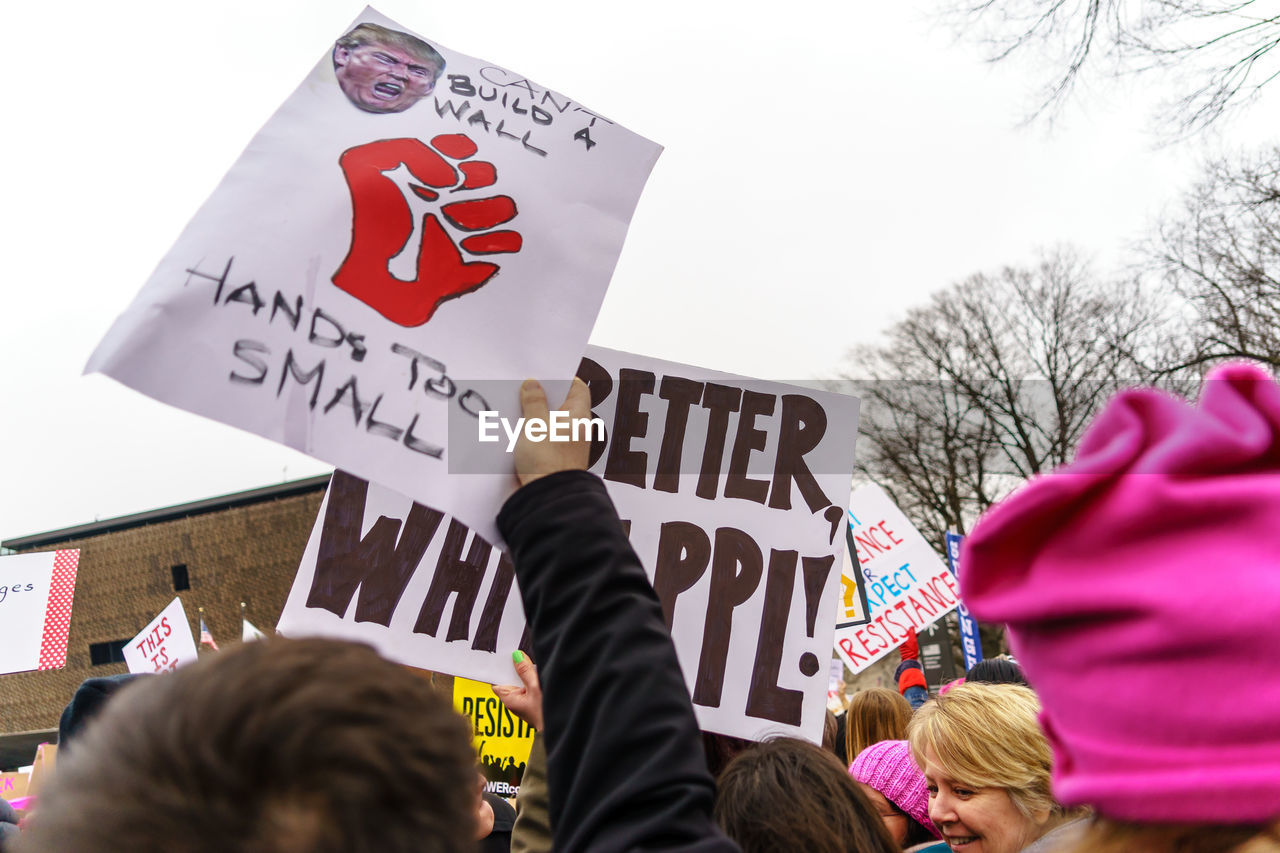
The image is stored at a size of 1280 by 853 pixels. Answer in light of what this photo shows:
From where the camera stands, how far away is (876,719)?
4062mm

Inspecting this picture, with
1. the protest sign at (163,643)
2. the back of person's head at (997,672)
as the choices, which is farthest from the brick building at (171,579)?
the back of person's head at (997,672)

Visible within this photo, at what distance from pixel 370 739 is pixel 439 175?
1387 mm

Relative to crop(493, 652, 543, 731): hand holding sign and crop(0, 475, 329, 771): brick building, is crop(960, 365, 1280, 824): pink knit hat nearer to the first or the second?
crop(493, 652, 543, 731): hand holding sign

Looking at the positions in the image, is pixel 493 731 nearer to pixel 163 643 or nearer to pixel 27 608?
pixel 163 643

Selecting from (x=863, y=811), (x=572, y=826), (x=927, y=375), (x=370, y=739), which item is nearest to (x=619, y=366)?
(x=863, y=811)

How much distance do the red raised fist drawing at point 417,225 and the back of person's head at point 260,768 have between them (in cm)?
104

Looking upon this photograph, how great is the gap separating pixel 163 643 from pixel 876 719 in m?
5.03

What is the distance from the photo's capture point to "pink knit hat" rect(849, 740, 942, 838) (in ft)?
9.86

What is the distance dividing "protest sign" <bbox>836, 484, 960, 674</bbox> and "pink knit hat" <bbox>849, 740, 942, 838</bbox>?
3.00m

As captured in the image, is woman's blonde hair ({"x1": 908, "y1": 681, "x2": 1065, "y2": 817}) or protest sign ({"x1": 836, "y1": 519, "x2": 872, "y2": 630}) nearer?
woman's blonde hair ({"x1": 908, "y1": 681, "x2": 1065, "y2": 817})

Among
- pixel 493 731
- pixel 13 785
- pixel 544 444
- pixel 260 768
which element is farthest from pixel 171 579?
pixel 260 768

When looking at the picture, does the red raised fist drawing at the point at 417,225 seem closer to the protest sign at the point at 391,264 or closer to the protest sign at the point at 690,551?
the protest sign at the point at 391,264

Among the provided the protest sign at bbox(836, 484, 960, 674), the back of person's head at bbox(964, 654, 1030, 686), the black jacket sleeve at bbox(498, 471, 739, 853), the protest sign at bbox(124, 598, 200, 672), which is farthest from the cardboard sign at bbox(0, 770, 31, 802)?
the black jacket sleeve at bbox(498, 471, 739, 853)

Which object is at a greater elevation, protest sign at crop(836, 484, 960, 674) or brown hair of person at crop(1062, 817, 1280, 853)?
protest sign at crop(836, 484, 960, 674)
